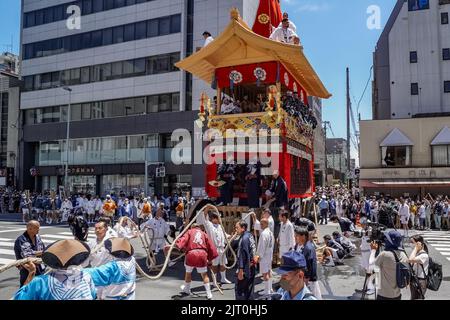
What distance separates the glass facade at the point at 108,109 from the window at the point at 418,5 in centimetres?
2195

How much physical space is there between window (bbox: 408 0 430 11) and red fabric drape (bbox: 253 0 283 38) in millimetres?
25288

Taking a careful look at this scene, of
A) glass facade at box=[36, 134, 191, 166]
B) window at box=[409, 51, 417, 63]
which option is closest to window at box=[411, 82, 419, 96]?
window at box=[409, 51, 417, 63]

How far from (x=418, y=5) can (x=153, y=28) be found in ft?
77.6

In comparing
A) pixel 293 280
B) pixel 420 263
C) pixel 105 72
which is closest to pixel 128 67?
pixel 105 72

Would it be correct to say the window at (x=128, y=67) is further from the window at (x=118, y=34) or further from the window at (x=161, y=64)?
the window at (x=161, y=64)

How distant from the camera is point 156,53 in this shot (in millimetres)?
33562

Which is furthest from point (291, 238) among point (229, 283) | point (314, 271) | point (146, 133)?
point (146, 133)

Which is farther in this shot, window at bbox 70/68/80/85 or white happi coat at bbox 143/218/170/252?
window at bbox 70/68/80/85

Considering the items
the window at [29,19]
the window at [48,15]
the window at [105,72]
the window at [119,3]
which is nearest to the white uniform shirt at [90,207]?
the window at [105,72]

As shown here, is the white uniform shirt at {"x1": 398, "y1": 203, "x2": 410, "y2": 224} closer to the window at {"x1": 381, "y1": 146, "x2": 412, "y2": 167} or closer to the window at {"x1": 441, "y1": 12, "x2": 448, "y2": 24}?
the window at {"x1": 381, "y1": 146, "x2": 412, "y2": 167}

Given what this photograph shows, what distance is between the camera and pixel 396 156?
29547mm

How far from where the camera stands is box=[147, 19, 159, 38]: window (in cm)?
3384

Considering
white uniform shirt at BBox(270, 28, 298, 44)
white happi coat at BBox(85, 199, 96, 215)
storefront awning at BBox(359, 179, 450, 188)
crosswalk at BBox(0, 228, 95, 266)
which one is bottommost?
crosswalk at BBox(0, 228, 95, 266)

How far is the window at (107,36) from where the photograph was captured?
118 ft
